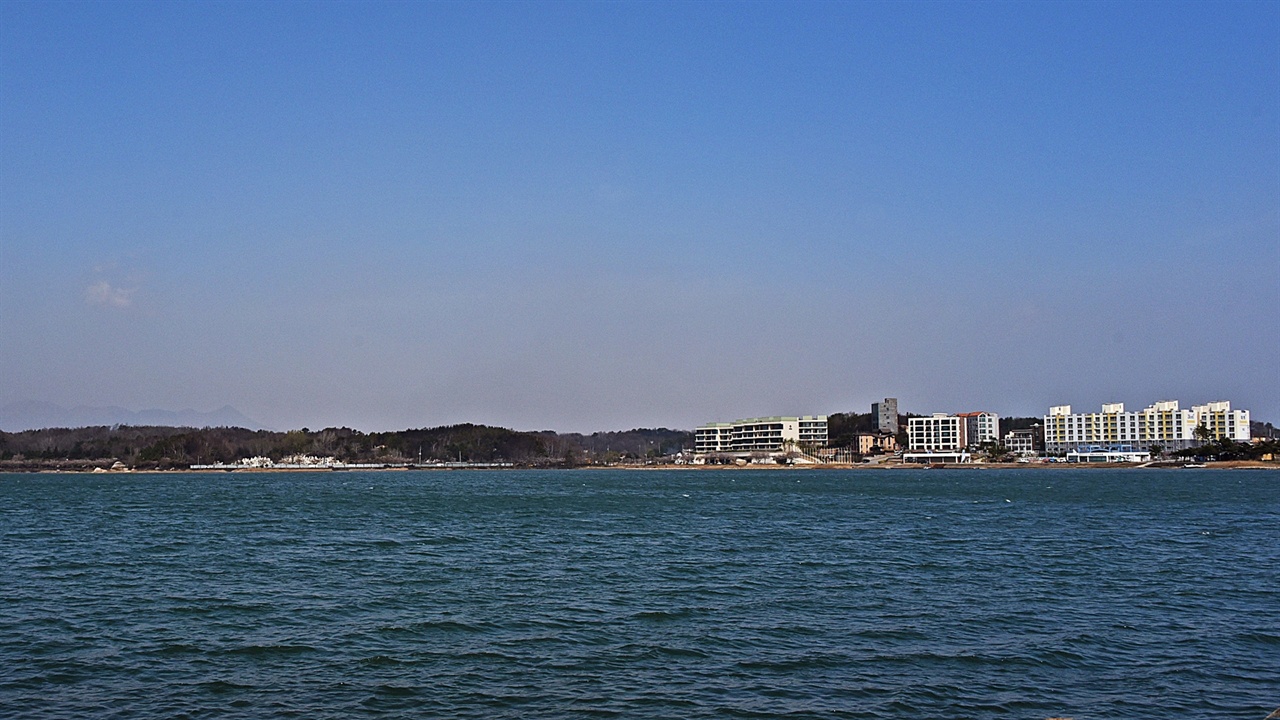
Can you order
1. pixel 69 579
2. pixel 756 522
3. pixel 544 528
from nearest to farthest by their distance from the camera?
pixel 69 579
pixel 544 528
pixel 756 522

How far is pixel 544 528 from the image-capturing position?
4522 centimetres

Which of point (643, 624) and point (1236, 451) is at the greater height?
point (1236, 451)

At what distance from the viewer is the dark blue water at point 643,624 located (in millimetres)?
15039

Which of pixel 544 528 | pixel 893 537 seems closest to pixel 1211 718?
pixel 893 537

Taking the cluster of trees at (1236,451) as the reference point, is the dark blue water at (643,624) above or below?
below

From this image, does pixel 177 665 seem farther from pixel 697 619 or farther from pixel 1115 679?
pixel 1115 679

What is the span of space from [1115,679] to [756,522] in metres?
32.5

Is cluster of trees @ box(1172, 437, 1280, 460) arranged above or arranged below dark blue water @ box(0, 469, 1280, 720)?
above

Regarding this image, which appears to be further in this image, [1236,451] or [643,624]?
[1236,451]

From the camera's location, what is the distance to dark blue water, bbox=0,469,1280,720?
15.0 m

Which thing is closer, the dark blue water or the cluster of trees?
the dark blue water

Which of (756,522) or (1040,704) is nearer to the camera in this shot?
(1040,704)

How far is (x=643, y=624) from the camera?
20703mm

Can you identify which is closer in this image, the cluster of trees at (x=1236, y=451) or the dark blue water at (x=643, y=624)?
the dark blue water at (x=643, y=624)
